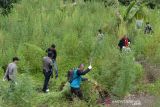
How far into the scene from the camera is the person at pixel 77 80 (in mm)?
13523

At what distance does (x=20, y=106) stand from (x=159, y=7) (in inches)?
747

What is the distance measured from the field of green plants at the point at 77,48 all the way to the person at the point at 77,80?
0.96 feet

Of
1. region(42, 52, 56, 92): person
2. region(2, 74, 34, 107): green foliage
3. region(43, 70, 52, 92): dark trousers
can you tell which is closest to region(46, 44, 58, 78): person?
region(42, 52, 56, 92): person

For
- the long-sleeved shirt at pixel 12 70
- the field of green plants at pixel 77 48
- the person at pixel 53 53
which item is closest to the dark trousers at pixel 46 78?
the field of green plants at pixel 77 48

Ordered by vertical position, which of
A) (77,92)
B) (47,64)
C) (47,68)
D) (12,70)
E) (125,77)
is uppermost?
(12,70)

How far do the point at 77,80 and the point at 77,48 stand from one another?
16.5 ft

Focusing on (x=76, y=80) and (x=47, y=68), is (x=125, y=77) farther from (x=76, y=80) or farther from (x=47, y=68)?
(x=47, y=68)

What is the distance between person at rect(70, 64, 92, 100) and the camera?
13523 mm

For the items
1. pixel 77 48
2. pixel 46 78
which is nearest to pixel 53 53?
pixel 46 78

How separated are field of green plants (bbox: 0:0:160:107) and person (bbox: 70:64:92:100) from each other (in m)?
0.29

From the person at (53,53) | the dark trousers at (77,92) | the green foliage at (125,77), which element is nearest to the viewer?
the dark trousers at (77,92)

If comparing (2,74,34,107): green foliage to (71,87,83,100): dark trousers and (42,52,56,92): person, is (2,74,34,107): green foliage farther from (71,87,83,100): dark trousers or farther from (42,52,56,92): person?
(42,52,56,92): person

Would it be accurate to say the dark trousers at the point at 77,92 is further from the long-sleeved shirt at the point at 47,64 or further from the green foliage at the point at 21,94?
the green foliage at the point at 21,94

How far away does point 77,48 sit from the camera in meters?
18.6
